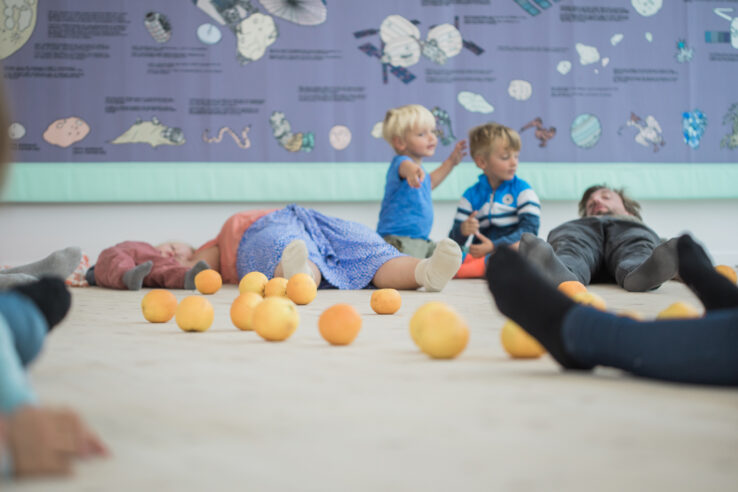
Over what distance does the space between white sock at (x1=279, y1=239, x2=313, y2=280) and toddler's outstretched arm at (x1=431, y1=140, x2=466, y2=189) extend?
1644 millimetres

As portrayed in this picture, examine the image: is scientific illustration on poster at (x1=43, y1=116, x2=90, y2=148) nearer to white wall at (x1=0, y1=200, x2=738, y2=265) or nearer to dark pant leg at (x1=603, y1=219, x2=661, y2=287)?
white wall at (x1=0, y1=200, x2=738, y2=265)

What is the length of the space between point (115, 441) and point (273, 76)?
4.09m

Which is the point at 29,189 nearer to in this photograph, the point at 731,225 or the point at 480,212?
the point at 480,212

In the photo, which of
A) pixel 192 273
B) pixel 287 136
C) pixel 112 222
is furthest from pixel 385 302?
pixel 112 222

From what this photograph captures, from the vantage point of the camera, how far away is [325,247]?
2.89 m

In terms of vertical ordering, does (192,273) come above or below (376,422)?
below

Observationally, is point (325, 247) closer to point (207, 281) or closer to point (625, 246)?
point (207, 281)

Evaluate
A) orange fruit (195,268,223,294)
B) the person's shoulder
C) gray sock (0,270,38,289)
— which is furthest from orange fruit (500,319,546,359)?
the person's shoulder

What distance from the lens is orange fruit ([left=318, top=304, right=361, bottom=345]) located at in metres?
1.30

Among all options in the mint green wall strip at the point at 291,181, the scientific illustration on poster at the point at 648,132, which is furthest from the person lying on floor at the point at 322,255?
the scientific illustration on poster at the point at 648,132

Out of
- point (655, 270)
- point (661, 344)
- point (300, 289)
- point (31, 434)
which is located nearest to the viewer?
point (31, 434)

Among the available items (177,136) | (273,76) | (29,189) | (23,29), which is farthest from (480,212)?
(23,29)

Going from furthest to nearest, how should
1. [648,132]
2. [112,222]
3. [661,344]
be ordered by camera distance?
1. [648,132]
2. [112,222]
3. [661,344]

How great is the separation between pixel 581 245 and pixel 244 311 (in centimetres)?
183
